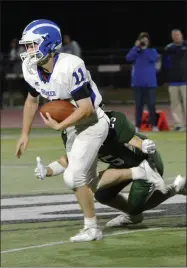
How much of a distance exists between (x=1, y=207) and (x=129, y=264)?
327 cm

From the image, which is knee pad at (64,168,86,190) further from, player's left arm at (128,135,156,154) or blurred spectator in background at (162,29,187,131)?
blurred spectator in background at (162,29,187,131)

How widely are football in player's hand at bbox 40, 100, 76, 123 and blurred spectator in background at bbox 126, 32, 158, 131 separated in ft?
30.6

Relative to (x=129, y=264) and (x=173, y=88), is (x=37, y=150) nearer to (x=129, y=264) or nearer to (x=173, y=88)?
(x=173, y=88)

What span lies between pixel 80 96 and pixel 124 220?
157cm

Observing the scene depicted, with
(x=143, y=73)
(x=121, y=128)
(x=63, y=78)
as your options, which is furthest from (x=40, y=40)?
(x=143, y=73)

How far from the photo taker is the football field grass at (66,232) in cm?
745

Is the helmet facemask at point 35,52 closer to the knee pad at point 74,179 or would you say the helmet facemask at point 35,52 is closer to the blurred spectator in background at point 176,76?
the knee pad at point 74,179

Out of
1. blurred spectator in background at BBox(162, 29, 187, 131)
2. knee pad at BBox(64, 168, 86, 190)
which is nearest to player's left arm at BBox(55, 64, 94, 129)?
knee pad at BBox(64, 168, 86, 190)

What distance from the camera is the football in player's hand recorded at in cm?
785

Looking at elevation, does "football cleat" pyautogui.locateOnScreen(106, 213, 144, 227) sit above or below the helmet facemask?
below

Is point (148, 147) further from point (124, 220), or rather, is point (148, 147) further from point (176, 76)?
point (176, 76)

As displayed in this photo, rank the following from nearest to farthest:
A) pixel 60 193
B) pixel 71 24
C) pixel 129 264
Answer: pixel 129 264 → pixel 60 193 → pixel 71 24

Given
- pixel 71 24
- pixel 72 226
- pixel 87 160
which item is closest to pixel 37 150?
pixel 72 226

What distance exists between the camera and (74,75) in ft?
25.5
